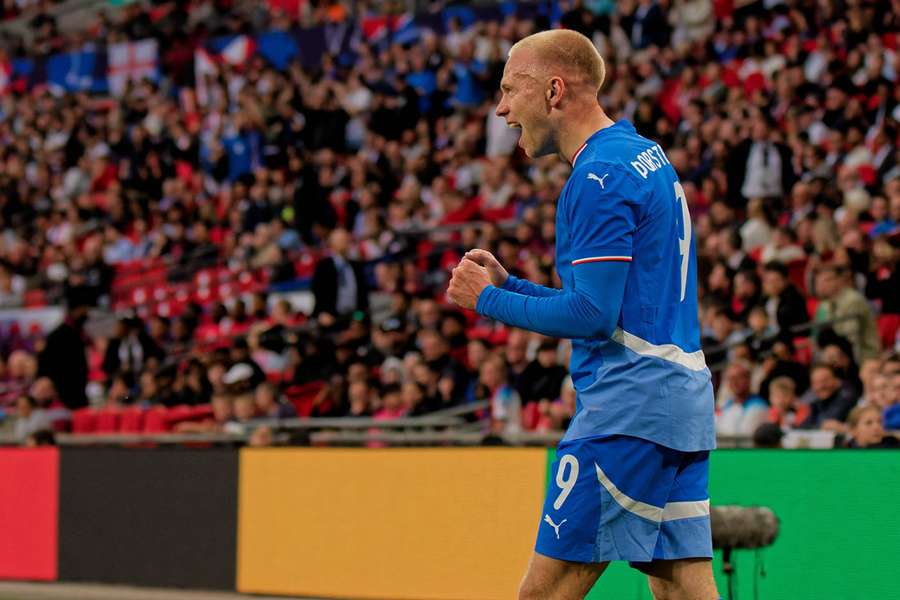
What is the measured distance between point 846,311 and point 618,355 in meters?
7.99

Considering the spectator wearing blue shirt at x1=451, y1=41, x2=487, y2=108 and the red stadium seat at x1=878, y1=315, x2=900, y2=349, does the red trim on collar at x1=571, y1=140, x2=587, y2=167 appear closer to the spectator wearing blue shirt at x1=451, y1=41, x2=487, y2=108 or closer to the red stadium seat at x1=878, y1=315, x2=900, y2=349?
the red stadium seat at x1=878, y1=315, x2=900, y2=349

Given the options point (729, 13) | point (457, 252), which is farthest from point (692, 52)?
point (457, 252)

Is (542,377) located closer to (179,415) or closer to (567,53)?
(179,415)

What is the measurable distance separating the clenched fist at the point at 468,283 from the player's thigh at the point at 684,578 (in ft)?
3.10

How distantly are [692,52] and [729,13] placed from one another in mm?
818

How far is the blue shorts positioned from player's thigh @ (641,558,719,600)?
0.12 meters

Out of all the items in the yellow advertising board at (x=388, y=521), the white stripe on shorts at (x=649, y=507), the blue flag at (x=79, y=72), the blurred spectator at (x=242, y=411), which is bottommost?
the yellow advertising board at (x=388, y=521)

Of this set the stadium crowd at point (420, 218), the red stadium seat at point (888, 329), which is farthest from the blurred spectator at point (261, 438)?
the red stadium seat at point (888, 329)

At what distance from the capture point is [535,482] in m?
9.64

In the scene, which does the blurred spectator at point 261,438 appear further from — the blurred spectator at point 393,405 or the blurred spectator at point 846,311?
the blurred spectator at point 846,311

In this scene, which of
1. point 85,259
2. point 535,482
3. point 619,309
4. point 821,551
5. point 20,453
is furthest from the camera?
point 85,259

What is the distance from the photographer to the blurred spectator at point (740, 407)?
10953 millimetres

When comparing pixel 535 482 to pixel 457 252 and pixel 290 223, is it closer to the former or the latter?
pixel 457 252

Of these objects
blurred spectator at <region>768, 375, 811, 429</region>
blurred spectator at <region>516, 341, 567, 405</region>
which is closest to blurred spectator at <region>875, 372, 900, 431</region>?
blurred spectator at <region>768, 375, 811, 429</region>
